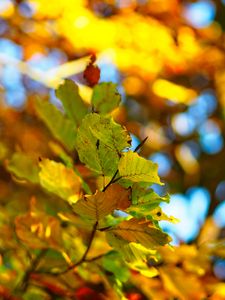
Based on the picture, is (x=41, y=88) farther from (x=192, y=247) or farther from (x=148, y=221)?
(x=148, y=221)

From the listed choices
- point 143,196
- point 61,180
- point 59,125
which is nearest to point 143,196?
point 143,196

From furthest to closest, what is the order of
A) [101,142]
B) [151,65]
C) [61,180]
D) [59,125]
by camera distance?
[151,65] < [59,125] < [61,180] < [101,142]

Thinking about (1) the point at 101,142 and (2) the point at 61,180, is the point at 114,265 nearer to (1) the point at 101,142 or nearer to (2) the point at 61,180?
(2) the point at 61,180

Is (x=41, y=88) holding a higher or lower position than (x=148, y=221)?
higher

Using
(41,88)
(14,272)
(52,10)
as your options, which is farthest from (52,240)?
(41,88)

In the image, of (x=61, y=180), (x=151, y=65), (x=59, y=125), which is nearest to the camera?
(x=61, y=180)

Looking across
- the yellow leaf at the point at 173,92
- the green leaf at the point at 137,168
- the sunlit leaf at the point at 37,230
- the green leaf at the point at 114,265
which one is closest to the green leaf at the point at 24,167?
the sunlit leaf at the point at 37,230
